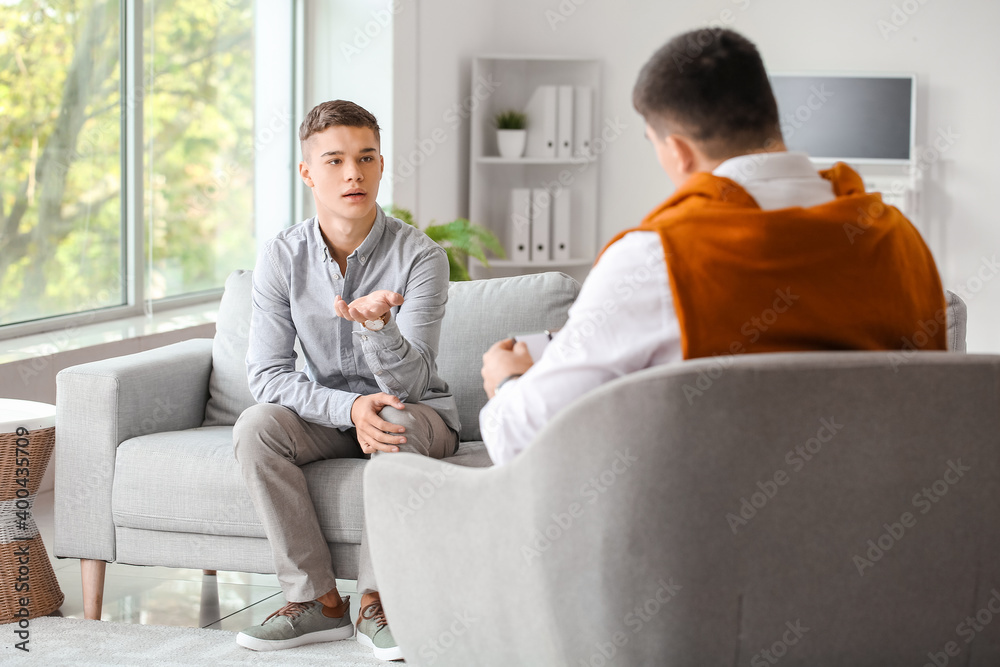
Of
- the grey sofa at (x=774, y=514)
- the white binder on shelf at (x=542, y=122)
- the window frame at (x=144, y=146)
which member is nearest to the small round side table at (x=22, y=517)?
the window frame at (x=144, y=146)

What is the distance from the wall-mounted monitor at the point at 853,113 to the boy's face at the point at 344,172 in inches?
146

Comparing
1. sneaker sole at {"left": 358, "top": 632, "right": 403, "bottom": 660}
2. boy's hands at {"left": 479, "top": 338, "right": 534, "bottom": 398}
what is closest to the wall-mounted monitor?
sneaker sole at {"left": 358, "top": 632, "right": 403, "bottom": 660}

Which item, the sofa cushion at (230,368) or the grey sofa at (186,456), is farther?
the sofa cushion at (230,368)

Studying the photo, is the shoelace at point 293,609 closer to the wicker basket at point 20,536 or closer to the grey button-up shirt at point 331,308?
the grey button-up shirt at point 331,308

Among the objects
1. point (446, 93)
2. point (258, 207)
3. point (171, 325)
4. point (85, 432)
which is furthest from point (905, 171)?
point (85, 432)

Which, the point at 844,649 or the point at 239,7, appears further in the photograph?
the point at 239,7

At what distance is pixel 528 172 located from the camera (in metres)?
5.74

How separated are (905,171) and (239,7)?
11.8ft

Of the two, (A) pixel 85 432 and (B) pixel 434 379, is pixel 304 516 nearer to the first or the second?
(B) pixel 434 379

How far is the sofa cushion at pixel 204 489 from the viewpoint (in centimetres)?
203

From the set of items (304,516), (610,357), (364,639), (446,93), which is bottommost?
(364,639)

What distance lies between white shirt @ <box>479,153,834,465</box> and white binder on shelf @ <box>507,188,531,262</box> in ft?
13.9

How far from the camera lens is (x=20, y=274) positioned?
3.31 meters

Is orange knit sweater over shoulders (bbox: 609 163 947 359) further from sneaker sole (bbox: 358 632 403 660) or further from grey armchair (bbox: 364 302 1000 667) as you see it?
sneaker sole (bbox: 358 632 403 660)
